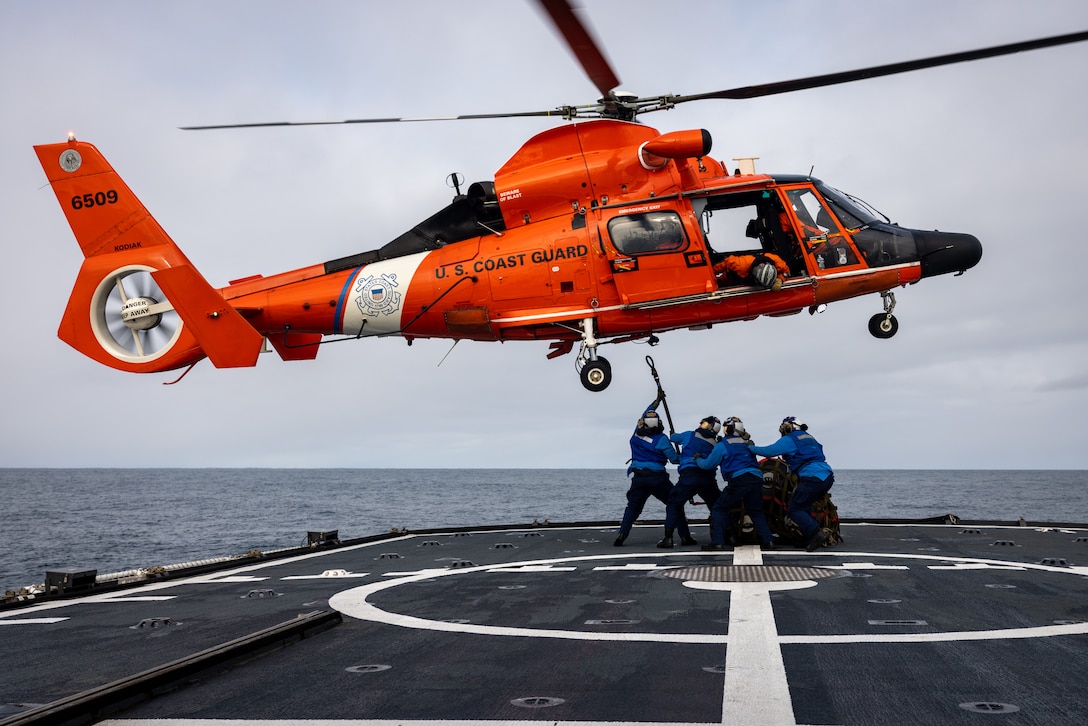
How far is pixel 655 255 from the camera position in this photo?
1521 cm

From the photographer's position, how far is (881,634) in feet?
20.5

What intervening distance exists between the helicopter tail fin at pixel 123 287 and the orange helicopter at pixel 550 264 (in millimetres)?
24

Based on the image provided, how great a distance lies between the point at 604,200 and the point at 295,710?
12194 mm

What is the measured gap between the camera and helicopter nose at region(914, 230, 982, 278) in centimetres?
1606

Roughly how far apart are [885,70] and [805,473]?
5386 millimetres

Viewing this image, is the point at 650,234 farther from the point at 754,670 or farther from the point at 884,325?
the point at 754,670

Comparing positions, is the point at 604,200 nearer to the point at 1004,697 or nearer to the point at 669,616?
the point at 669,616

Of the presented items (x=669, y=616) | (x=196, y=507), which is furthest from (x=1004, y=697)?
(x=196, y=507)

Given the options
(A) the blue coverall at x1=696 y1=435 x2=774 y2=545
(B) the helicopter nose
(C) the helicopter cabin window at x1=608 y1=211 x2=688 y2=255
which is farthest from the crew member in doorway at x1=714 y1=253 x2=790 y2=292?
(A) the blue coverall at x1=696 y1=435 x2=774 y2=545

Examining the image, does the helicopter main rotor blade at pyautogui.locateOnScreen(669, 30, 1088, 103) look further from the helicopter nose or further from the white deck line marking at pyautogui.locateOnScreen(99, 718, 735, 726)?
the white deck line marking at pyautogui.locateOnScreen(99, 718, 735, 726)

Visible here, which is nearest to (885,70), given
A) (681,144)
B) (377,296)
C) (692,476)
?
(681,144)

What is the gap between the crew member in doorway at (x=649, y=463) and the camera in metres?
13.9

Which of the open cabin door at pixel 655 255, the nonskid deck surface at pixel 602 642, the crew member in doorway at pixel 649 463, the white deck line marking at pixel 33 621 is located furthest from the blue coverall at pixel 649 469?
the white deck line marking at pixel 33 621

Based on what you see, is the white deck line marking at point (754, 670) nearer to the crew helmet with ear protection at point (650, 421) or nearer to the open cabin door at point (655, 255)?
the crew helmet with ear protection at point (650, 421)
